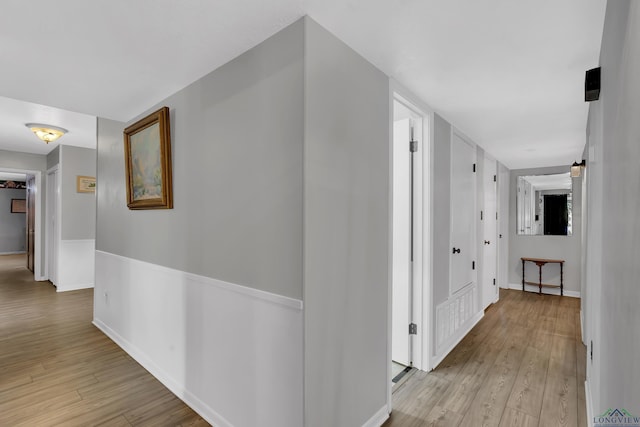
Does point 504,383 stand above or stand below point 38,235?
below

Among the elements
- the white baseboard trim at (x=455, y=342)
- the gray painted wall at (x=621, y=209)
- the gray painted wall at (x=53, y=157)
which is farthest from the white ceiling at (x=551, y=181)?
the gray painted wall at (x=53, y=157)

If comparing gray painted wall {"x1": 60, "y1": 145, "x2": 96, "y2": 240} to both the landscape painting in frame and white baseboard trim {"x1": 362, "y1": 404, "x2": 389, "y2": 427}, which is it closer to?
the landscape painting in frame

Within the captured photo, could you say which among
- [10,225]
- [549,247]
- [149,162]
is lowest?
[549,247]

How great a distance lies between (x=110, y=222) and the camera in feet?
10.8

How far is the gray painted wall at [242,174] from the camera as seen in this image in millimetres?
1522

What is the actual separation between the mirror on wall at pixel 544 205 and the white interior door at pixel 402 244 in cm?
409

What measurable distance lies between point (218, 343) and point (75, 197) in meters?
→ 4.94

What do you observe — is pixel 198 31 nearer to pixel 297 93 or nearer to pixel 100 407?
pixel 297 93

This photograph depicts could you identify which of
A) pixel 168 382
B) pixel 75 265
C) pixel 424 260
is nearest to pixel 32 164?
pixel 75 265

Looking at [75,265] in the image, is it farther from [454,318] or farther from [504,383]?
[504,383]

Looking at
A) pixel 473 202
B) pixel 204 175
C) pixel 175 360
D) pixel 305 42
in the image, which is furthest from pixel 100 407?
pixel 473 202

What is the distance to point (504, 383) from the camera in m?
2.47

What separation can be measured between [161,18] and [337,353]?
189cm

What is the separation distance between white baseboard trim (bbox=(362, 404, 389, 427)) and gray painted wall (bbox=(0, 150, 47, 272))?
6.69 metres
